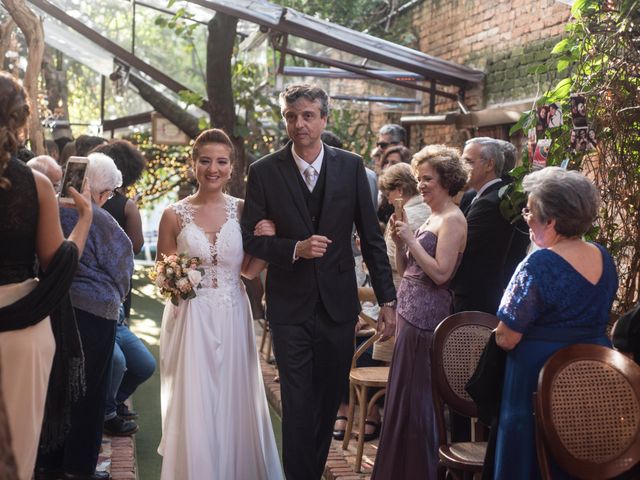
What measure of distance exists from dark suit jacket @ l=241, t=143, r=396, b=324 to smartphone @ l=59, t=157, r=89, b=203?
108cm

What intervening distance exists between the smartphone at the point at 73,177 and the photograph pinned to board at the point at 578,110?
2.41 m

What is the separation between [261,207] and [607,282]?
6.85 ft

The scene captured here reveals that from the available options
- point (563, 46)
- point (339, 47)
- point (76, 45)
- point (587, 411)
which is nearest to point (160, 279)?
point (563, 46)

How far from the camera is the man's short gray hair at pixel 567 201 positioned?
4.08m

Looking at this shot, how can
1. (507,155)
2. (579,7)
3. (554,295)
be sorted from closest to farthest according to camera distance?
(554,295) < (579,7) < (507,155)

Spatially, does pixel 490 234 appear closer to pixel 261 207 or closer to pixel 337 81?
pixel 261 207

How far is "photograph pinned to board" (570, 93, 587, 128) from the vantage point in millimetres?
5180

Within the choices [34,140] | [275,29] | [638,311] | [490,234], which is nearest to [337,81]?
[275,29]

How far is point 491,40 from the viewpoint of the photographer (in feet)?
40.2

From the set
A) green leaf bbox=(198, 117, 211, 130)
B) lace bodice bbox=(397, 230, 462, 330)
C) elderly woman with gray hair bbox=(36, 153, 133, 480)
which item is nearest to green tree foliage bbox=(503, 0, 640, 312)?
lace bodice bbox=(397, 230, 462, 330)

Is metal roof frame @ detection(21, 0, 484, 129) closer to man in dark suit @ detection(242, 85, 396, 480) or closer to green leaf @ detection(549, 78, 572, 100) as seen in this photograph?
man in dark suit @ detection(242, 85, 396, 480)

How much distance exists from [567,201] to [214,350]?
2.46 m

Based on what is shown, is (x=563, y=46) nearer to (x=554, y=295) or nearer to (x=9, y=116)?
(x=554, y=295)

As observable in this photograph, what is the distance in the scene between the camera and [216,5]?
1082 centimetres
